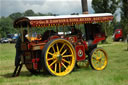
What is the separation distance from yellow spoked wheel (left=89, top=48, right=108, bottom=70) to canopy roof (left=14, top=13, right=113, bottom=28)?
3.93ft

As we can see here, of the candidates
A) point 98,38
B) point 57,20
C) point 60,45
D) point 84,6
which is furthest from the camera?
point 84,6

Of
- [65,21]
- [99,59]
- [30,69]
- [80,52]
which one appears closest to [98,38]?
[99,59]

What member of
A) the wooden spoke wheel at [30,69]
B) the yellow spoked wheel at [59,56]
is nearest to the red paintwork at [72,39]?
the yellow spoked wheel at [59,56]

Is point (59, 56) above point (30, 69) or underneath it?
above

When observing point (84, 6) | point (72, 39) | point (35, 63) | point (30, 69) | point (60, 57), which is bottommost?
point (30, 69)

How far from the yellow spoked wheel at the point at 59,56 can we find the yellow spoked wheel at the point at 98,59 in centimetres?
98

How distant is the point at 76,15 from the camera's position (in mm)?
9219

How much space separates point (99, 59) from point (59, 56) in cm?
192

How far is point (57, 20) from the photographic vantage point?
8.62 meters

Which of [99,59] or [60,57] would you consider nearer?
[60,57]

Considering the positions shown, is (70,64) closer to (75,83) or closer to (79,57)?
(79,57)

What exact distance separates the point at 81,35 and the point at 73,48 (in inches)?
47.0

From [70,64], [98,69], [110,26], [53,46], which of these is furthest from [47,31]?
[110,26]

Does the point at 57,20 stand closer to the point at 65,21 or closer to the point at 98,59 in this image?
the point at 65,21
